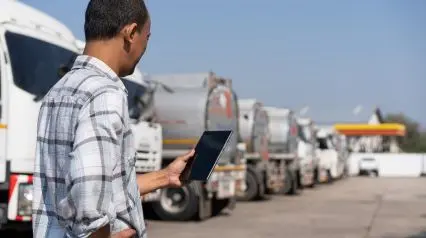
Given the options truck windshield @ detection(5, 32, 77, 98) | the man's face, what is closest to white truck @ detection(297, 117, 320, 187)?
truck windshield @ detection(5, 32, 77, 98)

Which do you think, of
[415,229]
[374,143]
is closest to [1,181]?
[415,229]

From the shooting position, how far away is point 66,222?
2092 millimetres

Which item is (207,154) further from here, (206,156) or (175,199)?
(175,199)

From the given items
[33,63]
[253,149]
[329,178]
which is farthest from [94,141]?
[329,178]

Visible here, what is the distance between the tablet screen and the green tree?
10345 cm

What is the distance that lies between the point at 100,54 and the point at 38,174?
16.4 inches

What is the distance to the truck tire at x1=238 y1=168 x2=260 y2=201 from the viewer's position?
20.9m

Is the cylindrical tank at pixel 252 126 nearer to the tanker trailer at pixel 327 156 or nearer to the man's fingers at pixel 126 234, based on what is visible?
the tanker trailer at pixel 327 156

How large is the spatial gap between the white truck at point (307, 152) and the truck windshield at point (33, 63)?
19.4 metres

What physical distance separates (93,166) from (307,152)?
27407mm

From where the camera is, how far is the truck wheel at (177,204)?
14.0m

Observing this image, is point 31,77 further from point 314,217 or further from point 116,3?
point 314,217

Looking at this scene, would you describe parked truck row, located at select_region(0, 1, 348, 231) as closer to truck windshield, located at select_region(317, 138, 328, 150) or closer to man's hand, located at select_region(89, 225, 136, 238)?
man's hand, located at select_region(89, 225, 136, 238)

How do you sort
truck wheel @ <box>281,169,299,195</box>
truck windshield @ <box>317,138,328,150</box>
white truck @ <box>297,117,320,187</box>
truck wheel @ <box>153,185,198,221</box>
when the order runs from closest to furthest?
truck wheel @ <box>153,185,198,221</box>, truck wheel @ <box>281,169,299,195</box>, white truck @ <box>297,117,320,187</box>, truck windshield @ <box>317,138,328,150</box>
